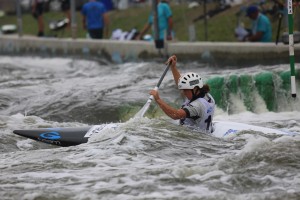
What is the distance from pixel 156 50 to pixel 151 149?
30.7 feet

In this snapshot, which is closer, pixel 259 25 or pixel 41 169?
pixel 41 169

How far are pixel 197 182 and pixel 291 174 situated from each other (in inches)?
39.6

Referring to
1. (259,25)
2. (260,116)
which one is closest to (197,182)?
(260,116)

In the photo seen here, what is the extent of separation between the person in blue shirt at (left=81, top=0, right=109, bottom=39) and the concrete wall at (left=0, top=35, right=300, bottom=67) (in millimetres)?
345

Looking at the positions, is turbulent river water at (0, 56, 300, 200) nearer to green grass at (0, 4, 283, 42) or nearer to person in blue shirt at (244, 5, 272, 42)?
person in blue shirt at (244, 5, 272, 42)

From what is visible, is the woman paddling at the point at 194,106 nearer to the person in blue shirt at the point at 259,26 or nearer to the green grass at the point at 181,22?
the person in blue shirt at the point at 259,26

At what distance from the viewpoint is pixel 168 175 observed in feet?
27.7

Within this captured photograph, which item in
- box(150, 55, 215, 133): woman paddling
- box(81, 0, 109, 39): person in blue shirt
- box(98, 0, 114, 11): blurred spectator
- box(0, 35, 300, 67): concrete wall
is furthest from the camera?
box(98, 0, 114, 11): blurred spectator

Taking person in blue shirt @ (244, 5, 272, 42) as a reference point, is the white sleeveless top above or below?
below

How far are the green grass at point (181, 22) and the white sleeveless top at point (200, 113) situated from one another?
8.27 metres

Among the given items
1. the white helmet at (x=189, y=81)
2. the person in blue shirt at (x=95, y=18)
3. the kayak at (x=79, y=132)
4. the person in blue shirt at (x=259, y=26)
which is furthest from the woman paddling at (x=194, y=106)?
the person in blue shirt at (x=95, y=18)

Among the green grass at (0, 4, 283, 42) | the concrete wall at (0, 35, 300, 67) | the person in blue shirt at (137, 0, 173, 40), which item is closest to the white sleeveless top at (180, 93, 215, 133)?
the concrete wall at (0, 35, 300, 67)

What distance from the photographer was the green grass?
21453mm

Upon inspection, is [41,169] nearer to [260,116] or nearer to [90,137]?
[90,137]
